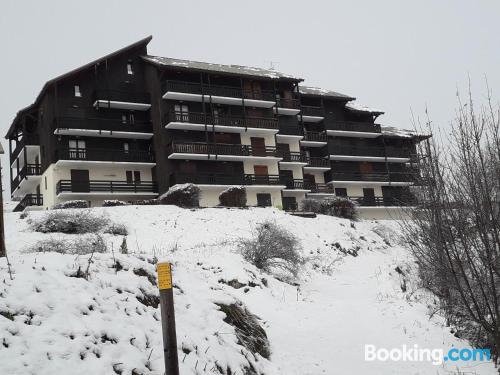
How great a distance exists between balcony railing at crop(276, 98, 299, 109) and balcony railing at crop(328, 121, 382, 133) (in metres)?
5.22

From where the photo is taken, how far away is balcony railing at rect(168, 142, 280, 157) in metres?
38.2

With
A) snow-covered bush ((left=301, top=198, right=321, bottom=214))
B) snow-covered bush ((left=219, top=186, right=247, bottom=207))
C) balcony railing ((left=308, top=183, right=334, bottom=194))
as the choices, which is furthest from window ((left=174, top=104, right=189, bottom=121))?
balcony railing ((left=308, top=183, right=334, bottom=194))

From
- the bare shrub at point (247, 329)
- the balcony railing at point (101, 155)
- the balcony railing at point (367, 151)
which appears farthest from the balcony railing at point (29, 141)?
the bare shrub at point (247, 329)

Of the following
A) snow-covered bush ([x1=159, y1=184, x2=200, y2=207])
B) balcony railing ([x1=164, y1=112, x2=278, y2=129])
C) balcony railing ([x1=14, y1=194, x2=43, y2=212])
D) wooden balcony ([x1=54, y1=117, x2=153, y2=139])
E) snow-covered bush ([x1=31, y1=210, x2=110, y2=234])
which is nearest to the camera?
snow-covered bush ([x1=31, y1=210, x2=110, y2=234])

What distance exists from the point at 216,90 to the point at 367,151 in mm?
19294

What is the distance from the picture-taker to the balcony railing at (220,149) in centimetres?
3822

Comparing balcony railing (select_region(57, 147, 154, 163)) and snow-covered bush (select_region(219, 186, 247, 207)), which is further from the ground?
balcony railing (select_region(57, 147, 154, 163))

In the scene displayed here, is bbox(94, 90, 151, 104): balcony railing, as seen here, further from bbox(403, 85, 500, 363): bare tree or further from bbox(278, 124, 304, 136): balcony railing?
bbox(403, 85, 500, 363): bare tree

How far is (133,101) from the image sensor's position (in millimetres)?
40562

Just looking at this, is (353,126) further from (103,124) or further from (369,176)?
(103,124)

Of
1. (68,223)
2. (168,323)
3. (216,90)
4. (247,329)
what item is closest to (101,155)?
(216,90)

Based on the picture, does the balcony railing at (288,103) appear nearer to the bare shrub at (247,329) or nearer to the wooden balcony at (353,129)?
the wooden balcony at (353,129)

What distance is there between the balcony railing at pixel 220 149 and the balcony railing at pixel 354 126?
10.1 metres

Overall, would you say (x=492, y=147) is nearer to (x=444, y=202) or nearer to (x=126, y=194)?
(x=444, y=202)
